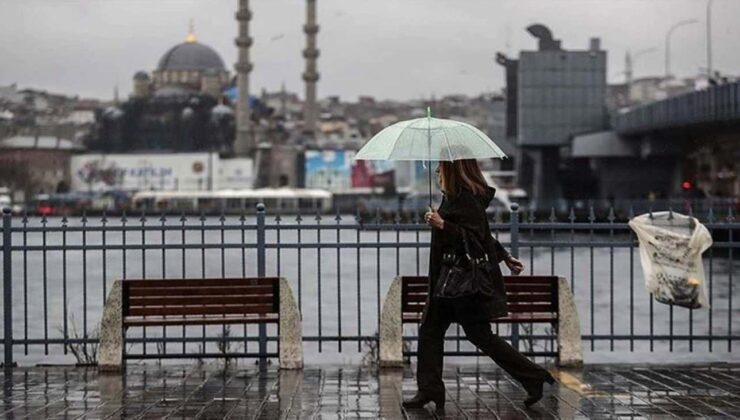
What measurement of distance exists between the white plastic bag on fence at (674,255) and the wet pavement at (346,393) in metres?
0.64

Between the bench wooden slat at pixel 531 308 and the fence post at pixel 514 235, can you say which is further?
the fence post at pixel 514 235

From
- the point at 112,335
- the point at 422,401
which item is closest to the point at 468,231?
the point at 422,401

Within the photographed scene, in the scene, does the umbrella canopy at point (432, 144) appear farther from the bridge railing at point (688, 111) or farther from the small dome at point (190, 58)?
the small dome at point (190, 58)

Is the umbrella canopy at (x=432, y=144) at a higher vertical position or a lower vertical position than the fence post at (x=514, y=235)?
higher

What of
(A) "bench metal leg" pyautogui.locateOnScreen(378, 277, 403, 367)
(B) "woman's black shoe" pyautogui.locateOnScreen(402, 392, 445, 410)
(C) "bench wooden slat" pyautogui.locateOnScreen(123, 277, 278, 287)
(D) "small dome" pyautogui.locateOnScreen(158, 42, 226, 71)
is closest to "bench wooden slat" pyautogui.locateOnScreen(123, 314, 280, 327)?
(C) "bench wooden slat" pyautogui.locateOnScreen(123, 277, 278, 287)

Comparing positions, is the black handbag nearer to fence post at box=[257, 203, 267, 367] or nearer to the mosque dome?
fence post at box=[257, 203, 267, 367]

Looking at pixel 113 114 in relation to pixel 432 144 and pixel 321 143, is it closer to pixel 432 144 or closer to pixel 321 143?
pixel 321 143

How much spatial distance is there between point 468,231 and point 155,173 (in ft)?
475

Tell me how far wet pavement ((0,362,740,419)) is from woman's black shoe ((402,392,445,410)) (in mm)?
64

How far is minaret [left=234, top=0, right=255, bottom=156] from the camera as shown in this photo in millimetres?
140000

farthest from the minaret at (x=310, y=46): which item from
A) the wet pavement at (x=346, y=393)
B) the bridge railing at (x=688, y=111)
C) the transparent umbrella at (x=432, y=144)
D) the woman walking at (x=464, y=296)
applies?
the woman walking at (x=464, y=296)

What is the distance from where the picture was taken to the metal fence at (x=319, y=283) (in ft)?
39.0

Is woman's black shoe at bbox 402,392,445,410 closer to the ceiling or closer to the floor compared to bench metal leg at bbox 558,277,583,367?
closer to the floor

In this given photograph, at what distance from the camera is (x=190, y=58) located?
172 m
